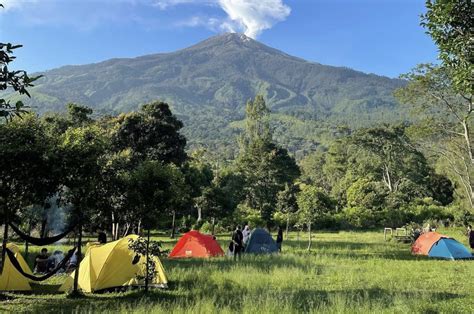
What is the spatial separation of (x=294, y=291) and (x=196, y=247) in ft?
24.5

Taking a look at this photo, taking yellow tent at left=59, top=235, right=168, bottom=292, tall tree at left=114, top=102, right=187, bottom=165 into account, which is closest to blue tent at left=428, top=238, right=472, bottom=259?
yellow tent at left=59, top=235, right=168, bottom=292

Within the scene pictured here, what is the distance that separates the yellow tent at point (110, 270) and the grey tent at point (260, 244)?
781 cm

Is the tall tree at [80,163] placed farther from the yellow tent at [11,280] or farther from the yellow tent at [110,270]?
the yellow tent at [11,280]

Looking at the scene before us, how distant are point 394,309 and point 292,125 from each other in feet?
617

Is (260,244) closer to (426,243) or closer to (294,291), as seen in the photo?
(426,243)

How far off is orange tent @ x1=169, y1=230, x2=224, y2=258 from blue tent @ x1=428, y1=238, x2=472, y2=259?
879 centimetres

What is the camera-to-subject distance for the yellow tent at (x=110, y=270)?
10117mm

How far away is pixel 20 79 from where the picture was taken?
138 inches

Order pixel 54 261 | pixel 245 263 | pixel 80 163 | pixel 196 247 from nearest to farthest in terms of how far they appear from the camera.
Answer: pixel 80 163 < pixel 54 261 < pixel 245 263 < pixel 196 247

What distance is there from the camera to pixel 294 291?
9.68m

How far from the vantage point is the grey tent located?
1775cm

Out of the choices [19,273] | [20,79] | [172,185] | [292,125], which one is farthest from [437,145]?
[292,125]

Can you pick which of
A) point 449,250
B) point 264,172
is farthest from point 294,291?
point 264,172

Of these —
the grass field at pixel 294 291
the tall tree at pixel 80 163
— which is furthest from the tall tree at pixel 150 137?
the tall tree at pixel 80 163
